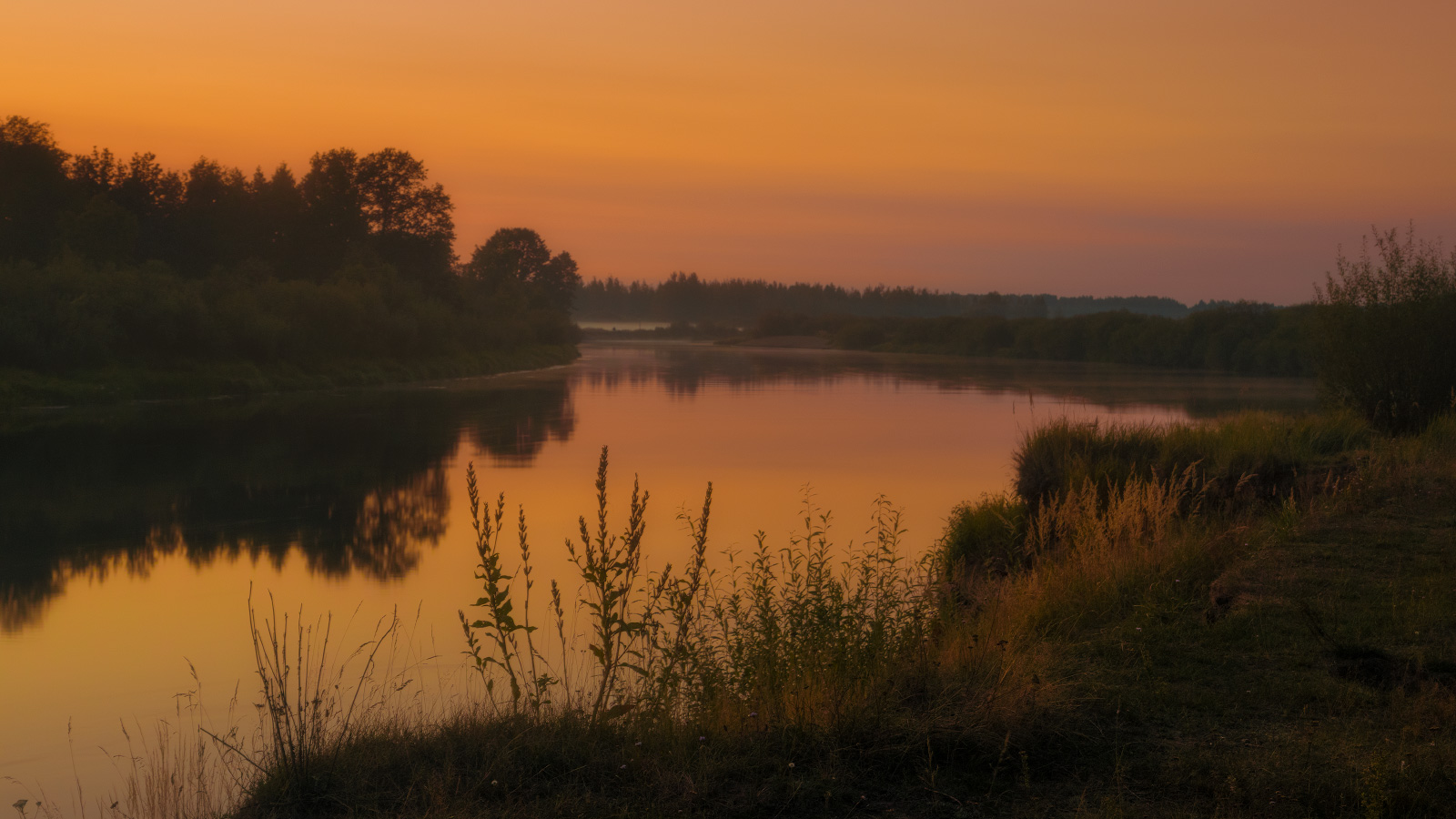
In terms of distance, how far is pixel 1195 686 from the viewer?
5.39 m

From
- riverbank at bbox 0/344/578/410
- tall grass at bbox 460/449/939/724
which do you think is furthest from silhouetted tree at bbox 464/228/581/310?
tall grass at bbox 460/449/939/724

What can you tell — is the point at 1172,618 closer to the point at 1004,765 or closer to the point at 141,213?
the point at 1004,765

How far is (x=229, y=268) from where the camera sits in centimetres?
5019

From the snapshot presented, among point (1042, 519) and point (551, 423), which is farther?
point (551, 423)

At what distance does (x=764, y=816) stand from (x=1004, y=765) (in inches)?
42.8

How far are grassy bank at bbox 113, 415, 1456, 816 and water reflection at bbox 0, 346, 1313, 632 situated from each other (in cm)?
554

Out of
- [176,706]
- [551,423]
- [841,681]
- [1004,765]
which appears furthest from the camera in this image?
[551,423]

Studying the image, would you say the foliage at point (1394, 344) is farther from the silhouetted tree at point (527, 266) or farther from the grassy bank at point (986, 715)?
the silhouetted tree at point (527, 266)

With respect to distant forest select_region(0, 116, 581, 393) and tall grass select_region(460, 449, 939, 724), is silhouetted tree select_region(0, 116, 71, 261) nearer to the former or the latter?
distant forest select_region(0, 116, 581, 393)

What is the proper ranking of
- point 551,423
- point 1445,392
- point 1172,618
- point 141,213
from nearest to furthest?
point 1172,618
point 1445,392
point 551,423
point 141,213

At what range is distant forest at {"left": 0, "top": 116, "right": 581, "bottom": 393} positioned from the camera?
112 feet

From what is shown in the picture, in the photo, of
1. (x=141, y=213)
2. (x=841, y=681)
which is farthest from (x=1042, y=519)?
(x=141, y=213)

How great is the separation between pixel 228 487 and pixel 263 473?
143cm

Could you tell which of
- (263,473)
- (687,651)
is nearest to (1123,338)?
(263,473)
